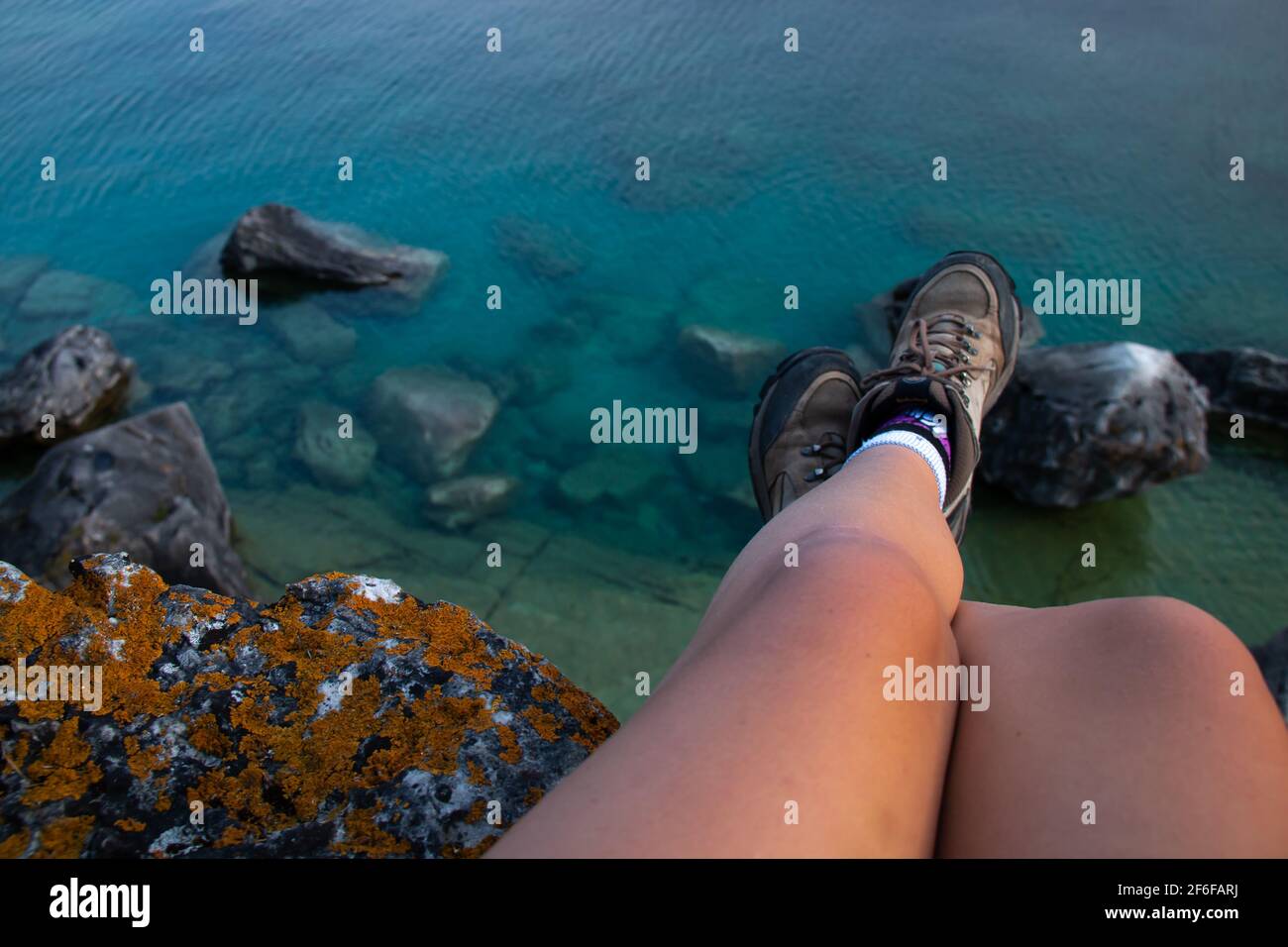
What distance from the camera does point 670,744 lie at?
1.23 metres

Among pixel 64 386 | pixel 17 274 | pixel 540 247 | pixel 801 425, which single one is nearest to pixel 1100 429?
pixel 801 425

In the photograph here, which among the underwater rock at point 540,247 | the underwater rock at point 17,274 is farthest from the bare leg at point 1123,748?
the underwater rock at point 17,274

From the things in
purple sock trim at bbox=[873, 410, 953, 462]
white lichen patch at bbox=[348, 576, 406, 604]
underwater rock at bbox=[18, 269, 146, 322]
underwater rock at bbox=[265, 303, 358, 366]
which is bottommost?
white lichen patch at bbox=[348, 576, 406, 604]

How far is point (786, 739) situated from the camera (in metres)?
1.23

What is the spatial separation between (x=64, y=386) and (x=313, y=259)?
1.74 meters

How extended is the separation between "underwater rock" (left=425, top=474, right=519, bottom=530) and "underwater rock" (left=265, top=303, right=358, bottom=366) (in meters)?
1.44

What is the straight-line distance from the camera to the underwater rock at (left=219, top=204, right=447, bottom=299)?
19.8ft

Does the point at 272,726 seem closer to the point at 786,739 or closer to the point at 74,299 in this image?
the point at 786,739

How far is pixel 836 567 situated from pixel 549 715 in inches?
24.8

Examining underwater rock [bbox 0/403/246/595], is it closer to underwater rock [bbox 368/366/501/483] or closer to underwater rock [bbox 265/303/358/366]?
underwater rock [bbox 368/366/501/483]

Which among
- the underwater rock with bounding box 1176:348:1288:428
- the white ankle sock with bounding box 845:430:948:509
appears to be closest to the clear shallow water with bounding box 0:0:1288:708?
the underwater rock with bounding box 1176:348:1288:428

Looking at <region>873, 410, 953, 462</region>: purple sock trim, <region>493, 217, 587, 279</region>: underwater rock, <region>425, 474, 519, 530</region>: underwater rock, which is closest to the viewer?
<region>873, 410, 953, 462</region>: purple sock trim

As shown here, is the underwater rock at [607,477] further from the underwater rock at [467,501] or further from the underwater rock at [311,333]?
the underwater rock at [311,333]
